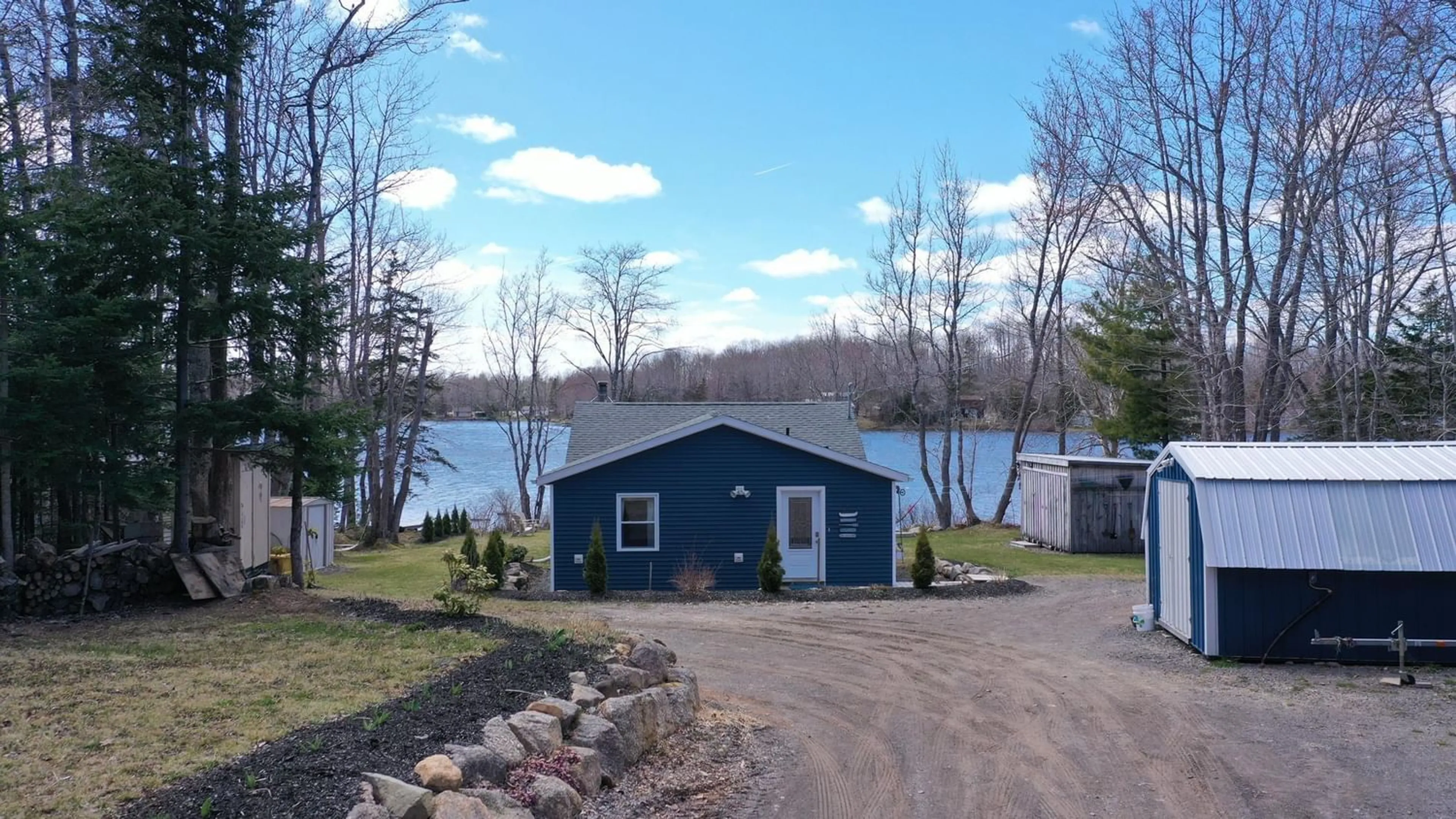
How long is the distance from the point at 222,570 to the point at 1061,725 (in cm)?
Result: 1010

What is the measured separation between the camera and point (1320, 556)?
10.5 meters

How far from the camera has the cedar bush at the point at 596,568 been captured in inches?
691

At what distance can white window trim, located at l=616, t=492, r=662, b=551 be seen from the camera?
61.6ft

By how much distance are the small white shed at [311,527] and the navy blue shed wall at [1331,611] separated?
14703mm

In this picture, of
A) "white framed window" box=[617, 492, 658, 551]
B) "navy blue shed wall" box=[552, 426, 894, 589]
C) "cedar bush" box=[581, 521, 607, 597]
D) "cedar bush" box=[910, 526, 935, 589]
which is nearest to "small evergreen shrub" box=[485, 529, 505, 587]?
"navy blue shed wall" box=[552, 426, 894, 589]

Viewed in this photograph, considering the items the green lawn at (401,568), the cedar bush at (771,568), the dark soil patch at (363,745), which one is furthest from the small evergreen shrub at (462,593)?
the cedar bush at (771,568)

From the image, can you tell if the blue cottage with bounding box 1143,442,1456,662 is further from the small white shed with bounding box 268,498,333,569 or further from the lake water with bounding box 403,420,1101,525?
the lake water with bounding box 403,420,1101,525

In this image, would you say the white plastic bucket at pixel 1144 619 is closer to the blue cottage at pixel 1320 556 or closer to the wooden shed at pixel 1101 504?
the blue cottage at pixel 1320 556

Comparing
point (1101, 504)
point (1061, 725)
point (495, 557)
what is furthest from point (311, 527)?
point (1101, 504)

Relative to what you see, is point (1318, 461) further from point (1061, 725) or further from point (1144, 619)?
point (1061, 725)

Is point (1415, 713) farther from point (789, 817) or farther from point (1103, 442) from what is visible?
point (1103, 442)

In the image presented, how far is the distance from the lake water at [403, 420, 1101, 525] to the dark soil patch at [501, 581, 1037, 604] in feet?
38.3

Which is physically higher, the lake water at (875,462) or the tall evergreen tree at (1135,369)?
the tall evergreen tree at (1135,369)

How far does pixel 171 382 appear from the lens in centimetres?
1377
